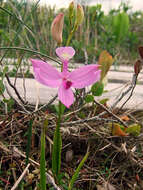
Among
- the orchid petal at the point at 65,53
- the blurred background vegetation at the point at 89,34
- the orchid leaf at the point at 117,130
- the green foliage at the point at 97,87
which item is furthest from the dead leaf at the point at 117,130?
the blurred background vegetation at the point at 89,34

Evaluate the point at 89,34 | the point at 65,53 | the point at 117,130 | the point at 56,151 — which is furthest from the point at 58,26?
the point at 89,34

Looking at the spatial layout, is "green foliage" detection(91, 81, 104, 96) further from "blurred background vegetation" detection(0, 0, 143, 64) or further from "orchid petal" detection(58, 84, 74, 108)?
"blurred background vegetation" detection(0, 0, 143, 64)

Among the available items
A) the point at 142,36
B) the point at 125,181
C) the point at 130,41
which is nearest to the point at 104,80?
the point at 125,181

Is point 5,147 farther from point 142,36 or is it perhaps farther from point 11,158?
point 142,36

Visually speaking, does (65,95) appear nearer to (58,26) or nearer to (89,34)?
(58,26)

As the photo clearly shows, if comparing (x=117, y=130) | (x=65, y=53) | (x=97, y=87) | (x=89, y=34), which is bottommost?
(x=117, y=130)

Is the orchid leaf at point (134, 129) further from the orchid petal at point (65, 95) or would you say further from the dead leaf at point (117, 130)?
the orchid petal at point (65, 95)

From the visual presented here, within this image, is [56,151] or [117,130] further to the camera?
[117,130]

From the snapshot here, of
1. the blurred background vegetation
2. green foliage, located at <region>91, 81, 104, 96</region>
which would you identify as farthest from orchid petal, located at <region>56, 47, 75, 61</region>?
the blurred background vegetation
